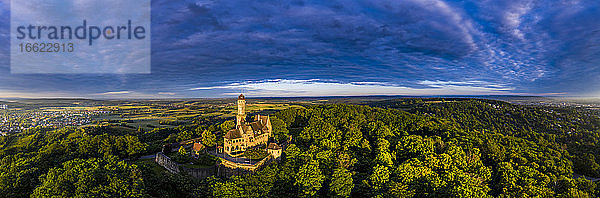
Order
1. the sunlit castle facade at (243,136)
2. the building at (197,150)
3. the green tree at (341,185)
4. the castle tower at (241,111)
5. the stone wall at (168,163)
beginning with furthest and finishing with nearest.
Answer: the castle tower at (241,111)
the sunlit castle facade at (243,136)
the building at (197,150)
the stone wall at (168,163)
the green tree at (341,185)

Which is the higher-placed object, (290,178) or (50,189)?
(50,189)

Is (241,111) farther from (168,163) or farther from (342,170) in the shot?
(342,170)

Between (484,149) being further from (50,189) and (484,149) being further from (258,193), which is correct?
(50,189)

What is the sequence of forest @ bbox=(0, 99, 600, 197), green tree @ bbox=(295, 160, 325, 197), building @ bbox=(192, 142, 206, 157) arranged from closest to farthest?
1. forest @ bbox=(0, 99, 600, 197)
2. green tree @ bbox=(295, 160, 325, 197)
3. building @ bbox=(192, 142, 206, 157)

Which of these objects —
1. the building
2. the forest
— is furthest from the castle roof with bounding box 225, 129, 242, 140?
the forest

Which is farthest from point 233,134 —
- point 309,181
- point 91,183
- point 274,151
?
point 91,183

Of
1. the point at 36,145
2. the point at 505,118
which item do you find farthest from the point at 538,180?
the point at 36,145

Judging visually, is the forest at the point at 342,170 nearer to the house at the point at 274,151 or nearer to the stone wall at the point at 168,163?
the stone wall at the point at 168,163

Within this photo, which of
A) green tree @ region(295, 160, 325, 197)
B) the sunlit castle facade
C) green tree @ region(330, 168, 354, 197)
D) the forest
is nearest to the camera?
the forest

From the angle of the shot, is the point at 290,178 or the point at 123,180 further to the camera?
the point at 290,178

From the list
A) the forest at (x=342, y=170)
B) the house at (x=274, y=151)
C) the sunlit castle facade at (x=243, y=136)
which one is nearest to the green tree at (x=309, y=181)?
the forest at (x=342, y=170)

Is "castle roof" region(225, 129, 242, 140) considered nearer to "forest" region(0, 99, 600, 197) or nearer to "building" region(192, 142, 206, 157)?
"building" region(192, 142, 206, 157)
